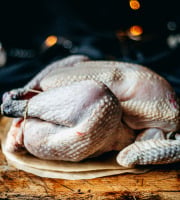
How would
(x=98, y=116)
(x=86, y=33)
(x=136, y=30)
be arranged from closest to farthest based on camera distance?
(x=98, y=116), (x=136, y=30), (x=86, y=33)

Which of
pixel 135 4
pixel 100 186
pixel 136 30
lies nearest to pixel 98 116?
pixel 100 186

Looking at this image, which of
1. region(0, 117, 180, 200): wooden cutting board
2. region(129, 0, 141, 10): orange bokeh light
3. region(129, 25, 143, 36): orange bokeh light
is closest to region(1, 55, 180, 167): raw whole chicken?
region(0, 117, 180, 200): wooden cutting board

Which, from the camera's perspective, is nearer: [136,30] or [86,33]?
[136,30]

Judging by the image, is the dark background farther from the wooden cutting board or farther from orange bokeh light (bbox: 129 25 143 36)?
the wooden cutting board

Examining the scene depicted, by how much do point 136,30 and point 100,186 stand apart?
106 cm

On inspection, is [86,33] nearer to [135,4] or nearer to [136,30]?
[136,30]

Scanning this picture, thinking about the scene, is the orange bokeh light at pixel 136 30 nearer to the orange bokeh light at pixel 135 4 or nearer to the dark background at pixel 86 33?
the dark background at pixel 86 33

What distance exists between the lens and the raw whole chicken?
90cm

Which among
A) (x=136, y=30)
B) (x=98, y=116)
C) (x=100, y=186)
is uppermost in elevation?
(x=136, y=30)

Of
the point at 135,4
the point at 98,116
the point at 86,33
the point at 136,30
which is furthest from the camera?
the point at 86,33

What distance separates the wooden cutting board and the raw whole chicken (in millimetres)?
63

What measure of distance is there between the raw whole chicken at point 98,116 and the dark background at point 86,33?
434 mm

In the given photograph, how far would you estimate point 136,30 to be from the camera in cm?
176

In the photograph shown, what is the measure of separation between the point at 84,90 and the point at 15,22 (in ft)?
4.82
